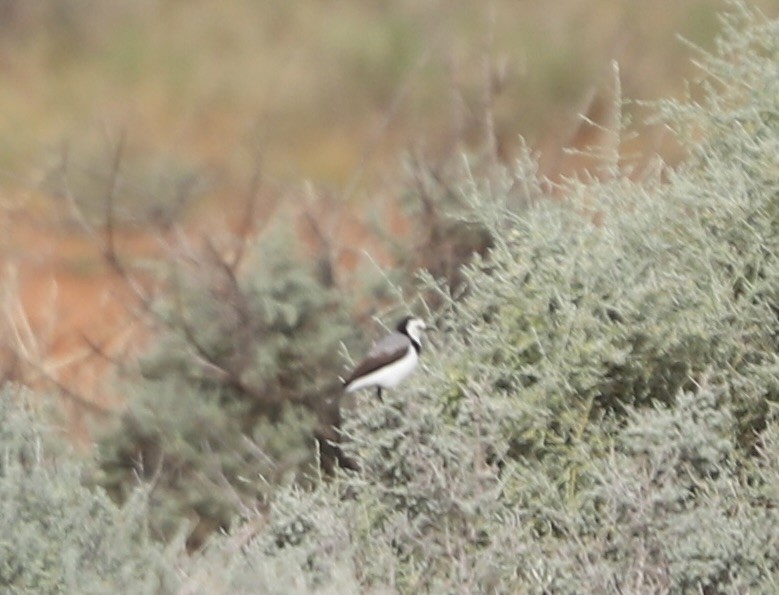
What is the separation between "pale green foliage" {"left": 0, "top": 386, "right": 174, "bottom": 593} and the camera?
416cm

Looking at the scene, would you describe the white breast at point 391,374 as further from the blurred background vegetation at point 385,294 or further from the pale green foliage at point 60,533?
the pale green foliage at point 60,533

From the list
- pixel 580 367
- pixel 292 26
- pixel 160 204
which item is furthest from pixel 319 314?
pixel 292 26

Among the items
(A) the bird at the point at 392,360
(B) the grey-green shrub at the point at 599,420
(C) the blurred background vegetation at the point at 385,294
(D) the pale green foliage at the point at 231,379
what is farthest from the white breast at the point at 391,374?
(D) the pale green foliage at the point at 231,379

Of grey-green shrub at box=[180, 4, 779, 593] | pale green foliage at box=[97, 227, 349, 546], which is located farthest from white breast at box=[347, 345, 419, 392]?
pale green foliage at box=[97, 227, 349, 546]

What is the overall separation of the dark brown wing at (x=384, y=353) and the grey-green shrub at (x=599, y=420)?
72cm

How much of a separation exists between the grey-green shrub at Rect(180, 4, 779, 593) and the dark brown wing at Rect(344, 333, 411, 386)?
2.37 ft

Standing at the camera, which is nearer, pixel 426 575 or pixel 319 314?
pixel 426 575

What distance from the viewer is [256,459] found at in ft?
22.7

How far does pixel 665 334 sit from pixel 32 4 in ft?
35.7

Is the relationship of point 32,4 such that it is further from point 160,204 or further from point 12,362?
point 12,362

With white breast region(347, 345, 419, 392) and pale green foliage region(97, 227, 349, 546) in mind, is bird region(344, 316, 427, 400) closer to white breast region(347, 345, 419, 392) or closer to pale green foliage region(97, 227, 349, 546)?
white breast region(347, 345, 419, 392)

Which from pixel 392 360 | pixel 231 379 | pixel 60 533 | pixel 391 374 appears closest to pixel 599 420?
pixel 391 374

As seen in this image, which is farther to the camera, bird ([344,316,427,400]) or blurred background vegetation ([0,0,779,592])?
bird ([344,316,427,400])

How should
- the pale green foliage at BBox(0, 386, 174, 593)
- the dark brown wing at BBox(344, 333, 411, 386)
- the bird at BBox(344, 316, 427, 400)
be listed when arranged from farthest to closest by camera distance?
the dark brown wing at BBox(344, 333, 411, 386)
the bird at BBox(344, 316, 427, 400)
the pale green foliage at BBox(0, 386, 174, 593)
